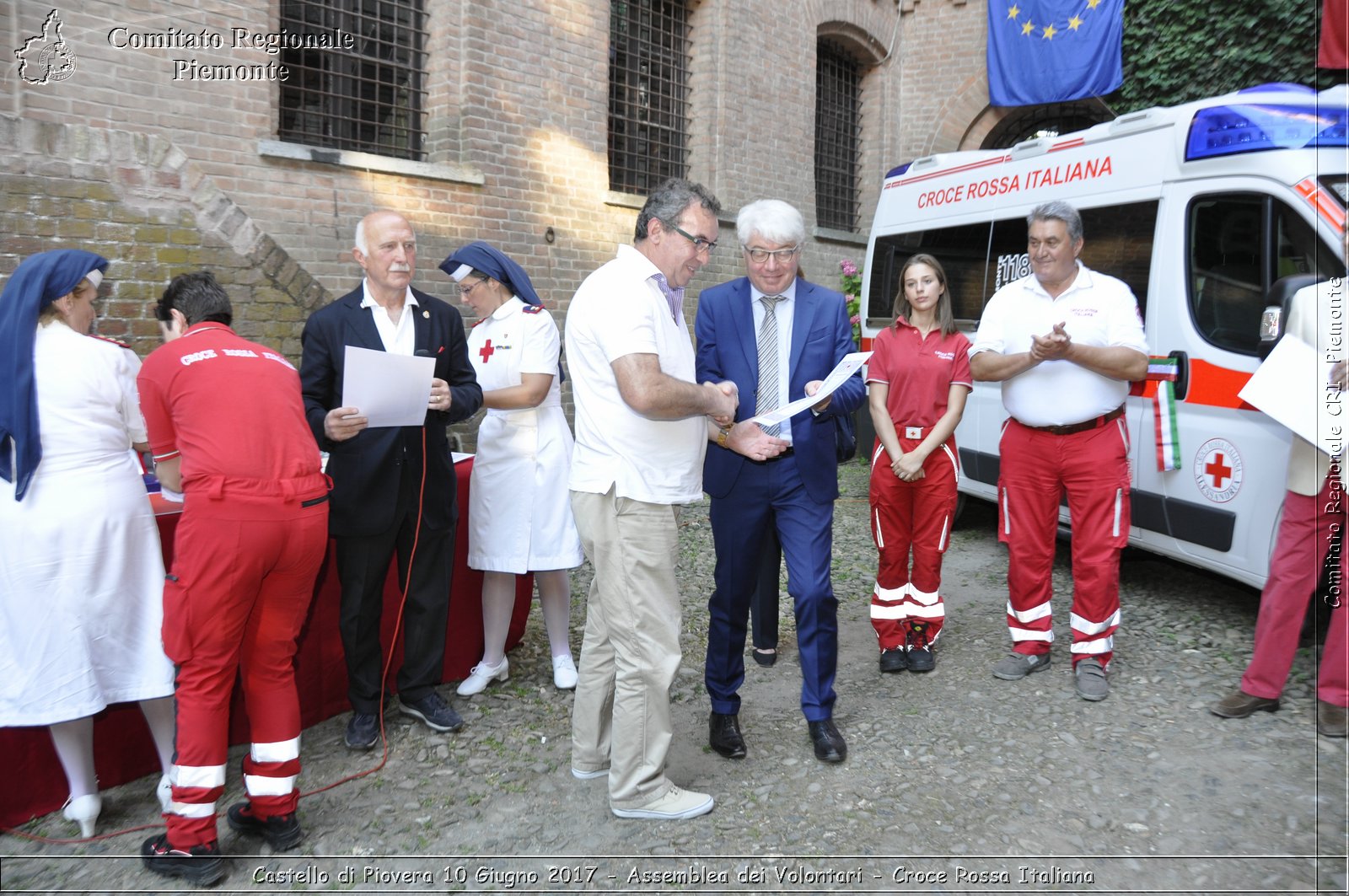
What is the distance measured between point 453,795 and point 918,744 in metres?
1.87

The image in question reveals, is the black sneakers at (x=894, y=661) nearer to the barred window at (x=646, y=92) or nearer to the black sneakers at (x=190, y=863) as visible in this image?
the black sneakers at (x=190, y=863)

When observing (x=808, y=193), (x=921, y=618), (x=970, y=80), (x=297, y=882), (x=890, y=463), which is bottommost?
(x=297, y=882)

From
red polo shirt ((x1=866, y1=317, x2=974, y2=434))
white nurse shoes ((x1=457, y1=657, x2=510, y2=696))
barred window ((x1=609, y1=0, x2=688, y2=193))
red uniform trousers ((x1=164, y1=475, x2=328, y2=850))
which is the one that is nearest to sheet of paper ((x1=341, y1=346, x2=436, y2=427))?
red uniform trousers ((x1=164, y1=475, x2=328, y2=850))

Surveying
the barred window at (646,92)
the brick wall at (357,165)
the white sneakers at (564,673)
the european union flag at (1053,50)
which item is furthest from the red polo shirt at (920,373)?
the european union flag at (1053,50)

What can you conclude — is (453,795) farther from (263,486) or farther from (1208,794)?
(1208,794)

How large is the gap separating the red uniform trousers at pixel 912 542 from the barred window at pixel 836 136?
9.07m

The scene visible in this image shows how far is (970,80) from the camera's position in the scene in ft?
44.7

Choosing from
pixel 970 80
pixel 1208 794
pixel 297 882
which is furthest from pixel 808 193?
→ pixel 297 882

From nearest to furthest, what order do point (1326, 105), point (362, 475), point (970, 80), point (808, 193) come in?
point (362, 475) < point (1326, 105) < point (808, 193) < point (970, 80)

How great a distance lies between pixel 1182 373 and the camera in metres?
5.04

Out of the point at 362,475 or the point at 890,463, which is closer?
the point at 362,475

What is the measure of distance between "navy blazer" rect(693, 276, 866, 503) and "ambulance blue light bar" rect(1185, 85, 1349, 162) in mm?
2485

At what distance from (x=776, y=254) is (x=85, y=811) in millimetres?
3055

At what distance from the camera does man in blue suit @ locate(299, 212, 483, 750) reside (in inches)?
148
